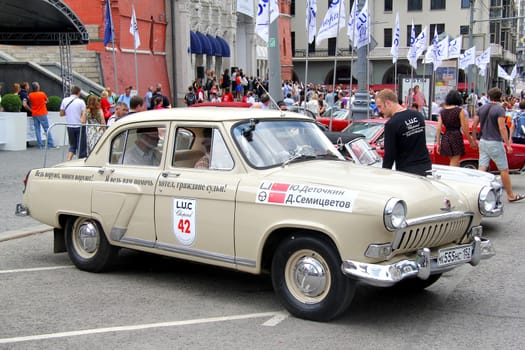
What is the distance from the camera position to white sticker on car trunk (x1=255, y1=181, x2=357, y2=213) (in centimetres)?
554

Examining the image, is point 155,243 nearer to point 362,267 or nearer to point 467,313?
→ point 362,267

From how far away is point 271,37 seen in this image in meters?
15.1

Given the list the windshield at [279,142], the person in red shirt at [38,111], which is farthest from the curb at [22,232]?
the person in red shirt at [38,111]

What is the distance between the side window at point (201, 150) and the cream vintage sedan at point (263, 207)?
0.04 ft

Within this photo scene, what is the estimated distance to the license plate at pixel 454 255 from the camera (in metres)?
5.85

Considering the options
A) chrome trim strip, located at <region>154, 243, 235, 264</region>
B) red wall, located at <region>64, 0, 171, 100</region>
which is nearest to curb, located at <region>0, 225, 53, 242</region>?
chrome trim strip, located at <region>154, 243, 235, 264</region>

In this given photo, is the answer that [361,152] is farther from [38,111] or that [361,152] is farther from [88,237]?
[38,111]

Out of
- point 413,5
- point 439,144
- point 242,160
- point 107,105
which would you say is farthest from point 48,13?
point 413,5

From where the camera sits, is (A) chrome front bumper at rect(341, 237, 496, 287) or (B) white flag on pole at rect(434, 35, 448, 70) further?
(B) white flag on pole at rect(434, 35, 448, 70)

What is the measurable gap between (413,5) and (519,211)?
72055 mm

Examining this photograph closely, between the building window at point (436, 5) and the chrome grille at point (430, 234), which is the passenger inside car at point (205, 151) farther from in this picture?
the building window at point (436, 5)

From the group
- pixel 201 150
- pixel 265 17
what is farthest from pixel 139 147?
pixel 265 17

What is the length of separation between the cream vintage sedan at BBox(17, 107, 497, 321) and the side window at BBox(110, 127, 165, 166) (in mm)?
11

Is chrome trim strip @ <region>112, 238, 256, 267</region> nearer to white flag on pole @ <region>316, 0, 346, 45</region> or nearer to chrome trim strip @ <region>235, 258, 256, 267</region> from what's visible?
chrome trim strip @ <region>235, 258, 256, 267</region>
